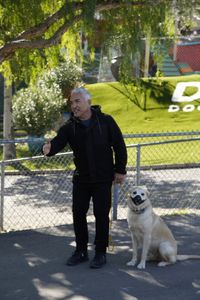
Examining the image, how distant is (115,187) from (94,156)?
2057 millimetres

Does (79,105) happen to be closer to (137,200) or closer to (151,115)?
(137,200)

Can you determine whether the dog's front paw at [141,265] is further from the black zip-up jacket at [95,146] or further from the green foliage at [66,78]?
the green foliage at [66,78]

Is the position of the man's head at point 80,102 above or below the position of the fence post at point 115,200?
above

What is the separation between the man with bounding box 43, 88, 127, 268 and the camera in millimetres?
5484

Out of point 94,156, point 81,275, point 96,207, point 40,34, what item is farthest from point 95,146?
point 40,34

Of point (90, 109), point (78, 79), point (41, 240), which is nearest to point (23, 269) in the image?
point (41, 240)

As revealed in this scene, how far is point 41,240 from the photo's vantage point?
675cm

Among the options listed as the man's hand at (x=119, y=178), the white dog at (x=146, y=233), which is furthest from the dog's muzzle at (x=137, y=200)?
the man's hand at (x=119, y=178)

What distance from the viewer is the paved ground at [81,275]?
4.95 m

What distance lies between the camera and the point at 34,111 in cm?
1645

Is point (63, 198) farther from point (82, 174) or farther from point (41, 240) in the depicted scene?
point (82, 174)

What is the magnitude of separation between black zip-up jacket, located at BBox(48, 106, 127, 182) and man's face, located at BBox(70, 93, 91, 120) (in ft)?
0.29

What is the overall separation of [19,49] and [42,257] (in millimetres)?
3068

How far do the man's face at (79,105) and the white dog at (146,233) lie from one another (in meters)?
0.94
